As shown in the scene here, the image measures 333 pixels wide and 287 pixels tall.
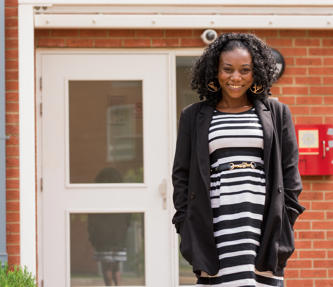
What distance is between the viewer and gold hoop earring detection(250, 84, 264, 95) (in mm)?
3625

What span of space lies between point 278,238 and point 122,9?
2.72 meters

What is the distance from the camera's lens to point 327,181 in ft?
18.8

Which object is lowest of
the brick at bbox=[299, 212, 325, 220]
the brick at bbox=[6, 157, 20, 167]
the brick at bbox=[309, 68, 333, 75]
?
the brick at bbox=[299, 212, 325, 220]

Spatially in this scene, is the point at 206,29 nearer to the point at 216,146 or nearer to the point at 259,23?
the point at 259,23

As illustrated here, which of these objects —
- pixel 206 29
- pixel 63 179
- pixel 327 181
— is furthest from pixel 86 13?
pixel 327 181

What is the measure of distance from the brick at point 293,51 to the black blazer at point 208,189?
2223mm

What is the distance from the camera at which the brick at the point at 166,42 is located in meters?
5.73

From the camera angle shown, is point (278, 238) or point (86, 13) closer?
point (278, 238)

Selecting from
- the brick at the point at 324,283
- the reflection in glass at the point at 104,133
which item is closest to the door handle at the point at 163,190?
the reflection in glass at the point at 104,133

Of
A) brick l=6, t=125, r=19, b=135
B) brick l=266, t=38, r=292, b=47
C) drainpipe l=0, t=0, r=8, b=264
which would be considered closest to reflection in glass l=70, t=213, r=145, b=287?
drainpipe l=0, t=0, r=8, b=264

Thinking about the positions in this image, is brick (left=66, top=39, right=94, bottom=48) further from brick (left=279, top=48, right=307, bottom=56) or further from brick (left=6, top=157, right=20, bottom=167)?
brick (left=279, top=48, right=307, bottom=56)

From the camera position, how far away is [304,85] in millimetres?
5770

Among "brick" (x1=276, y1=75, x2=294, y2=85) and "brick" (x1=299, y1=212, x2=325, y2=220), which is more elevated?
"brick" (x1=276, y1=75, x2=294, y2=85)

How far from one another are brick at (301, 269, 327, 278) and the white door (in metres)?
1.02
